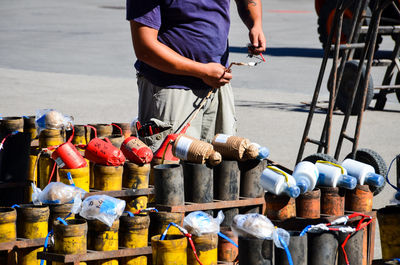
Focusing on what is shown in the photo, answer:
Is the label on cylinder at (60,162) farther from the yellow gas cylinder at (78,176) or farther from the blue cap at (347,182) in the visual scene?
the blue cap at (347,182)

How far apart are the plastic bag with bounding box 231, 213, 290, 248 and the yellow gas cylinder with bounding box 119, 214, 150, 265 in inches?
27.4

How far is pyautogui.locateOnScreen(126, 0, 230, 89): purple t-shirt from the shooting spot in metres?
4.64

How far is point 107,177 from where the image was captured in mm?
4520

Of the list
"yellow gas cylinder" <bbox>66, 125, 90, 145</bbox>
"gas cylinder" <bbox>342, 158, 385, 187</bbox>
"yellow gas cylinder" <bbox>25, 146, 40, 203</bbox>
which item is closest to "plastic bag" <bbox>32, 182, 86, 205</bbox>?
"yellow gas cylinder" <bbox>25, 146, 40, 203</bbox>

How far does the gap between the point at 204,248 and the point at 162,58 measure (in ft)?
3.89

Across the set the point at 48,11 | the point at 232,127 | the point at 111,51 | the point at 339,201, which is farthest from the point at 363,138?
the point at 48,11

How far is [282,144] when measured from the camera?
951 cm

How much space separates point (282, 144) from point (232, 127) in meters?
4.54

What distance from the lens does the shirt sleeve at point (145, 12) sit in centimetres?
446

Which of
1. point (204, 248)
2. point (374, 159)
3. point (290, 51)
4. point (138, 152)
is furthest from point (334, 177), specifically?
point (290, 51)

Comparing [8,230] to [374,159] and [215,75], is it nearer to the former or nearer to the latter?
[215,75]

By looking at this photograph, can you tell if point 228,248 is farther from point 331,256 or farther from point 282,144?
point 282,144

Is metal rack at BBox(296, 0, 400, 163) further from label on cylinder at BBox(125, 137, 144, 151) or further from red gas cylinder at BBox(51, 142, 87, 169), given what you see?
red gas cylinder at BBox(51, 142, 87, 169)

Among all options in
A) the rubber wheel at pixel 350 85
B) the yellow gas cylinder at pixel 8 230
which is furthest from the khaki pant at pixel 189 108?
the rubber wheel at pixel 350 85
